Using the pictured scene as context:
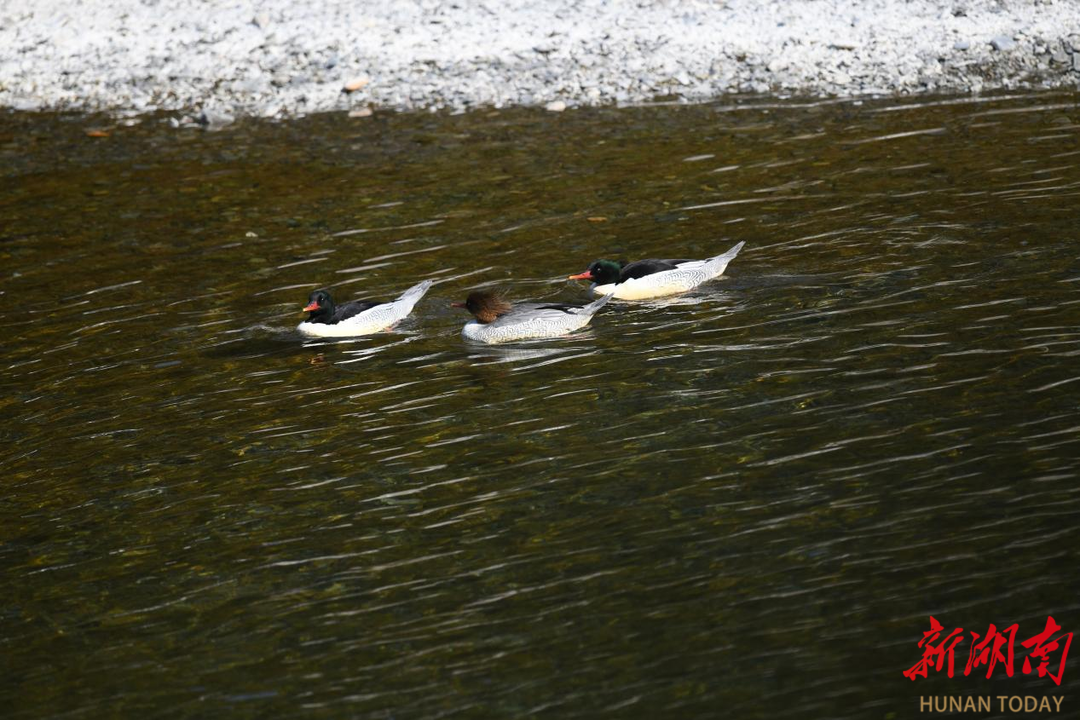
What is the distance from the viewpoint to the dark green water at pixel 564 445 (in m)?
8.12

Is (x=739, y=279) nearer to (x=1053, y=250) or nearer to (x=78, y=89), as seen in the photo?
(x=1053, y=250)

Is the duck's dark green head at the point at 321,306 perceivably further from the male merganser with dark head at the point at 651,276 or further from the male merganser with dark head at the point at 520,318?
the male merganser with dark head at the point at 651,276

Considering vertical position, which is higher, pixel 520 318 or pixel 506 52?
pixel 506 52

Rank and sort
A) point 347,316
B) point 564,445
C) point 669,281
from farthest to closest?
point 669,281
point 347,316
point 564,445

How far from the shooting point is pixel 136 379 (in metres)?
13.7


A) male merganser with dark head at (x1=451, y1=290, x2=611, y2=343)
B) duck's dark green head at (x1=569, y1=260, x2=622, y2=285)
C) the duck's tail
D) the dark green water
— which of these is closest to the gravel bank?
the dark green water

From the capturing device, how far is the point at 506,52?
24.3 metres

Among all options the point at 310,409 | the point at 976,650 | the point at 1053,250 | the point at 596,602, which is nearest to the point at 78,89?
the point at 310,409

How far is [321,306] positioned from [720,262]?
4.23m

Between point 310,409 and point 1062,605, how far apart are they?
22.5ft

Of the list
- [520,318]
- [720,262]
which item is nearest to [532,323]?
[520,318]

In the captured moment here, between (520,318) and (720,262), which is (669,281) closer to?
(720,262)
